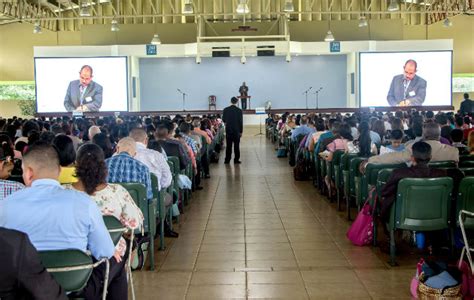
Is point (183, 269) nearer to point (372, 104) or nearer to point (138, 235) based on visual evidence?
point (138, 235)

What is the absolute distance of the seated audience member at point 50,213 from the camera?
3.11 metres

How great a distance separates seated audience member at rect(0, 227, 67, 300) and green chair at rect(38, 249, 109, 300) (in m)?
0.46

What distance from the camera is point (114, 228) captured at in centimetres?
389

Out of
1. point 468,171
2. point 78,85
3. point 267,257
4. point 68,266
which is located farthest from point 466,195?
point 78,85

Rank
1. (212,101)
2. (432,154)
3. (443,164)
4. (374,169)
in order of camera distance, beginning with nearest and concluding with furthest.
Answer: (443,164) < (374,169) < (432,154) < (212,101)

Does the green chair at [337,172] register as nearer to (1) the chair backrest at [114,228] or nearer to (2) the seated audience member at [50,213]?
(1) the chair backrest at [114,228]

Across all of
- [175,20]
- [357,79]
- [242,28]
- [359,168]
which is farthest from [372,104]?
[359,168]

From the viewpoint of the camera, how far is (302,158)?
12.3 metres

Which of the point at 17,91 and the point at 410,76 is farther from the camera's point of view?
the point at 17,91


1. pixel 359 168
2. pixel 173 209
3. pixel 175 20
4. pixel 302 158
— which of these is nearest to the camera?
pixel 359 168

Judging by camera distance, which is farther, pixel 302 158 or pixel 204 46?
pixel 204 46

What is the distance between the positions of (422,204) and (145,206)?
97.9 inches

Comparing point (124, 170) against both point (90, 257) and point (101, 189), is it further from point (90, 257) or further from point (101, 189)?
point (90, 257)

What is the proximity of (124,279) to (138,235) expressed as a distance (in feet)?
5.08
